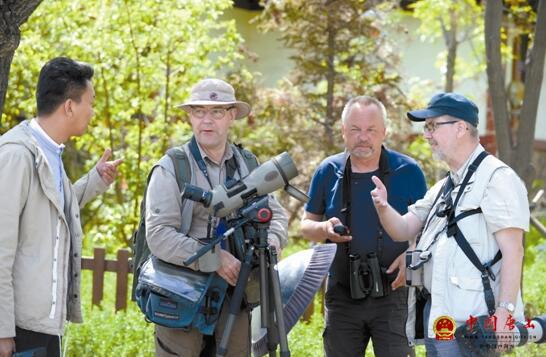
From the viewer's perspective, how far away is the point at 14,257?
366 centimetres

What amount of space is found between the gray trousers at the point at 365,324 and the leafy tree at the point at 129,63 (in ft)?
15.9

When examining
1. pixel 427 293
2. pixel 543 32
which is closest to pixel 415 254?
pixel 427 293

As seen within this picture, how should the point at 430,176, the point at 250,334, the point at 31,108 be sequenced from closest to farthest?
the point at 250,334
the point at 31,108
the point at 430,176

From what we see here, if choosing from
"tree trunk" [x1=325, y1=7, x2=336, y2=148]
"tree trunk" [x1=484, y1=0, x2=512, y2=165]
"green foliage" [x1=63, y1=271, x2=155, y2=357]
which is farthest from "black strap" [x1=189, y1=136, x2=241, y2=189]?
"tree trunk" [x1=325, y1=7, x2=336, y2=148]

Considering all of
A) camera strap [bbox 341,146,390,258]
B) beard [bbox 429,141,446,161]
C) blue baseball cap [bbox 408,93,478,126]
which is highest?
blue baseball cap [bbox 408,93,478,126]

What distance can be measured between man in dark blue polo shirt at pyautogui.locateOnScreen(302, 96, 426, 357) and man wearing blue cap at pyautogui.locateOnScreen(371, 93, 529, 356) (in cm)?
76

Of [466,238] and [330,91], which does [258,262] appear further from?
[330,91]

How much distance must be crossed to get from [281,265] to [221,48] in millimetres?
5574

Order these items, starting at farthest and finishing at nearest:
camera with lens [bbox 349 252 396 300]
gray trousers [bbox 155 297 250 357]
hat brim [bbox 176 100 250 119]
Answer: camera with lens [bbox 349 252 396 300]
hat brim [bbox 176 100 250 119]
gray trousers [bbox 155 297 250 357]

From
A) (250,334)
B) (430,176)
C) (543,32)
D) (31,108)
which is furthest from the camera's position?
(430,176)

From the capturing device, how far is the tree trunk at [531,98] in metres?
7.16

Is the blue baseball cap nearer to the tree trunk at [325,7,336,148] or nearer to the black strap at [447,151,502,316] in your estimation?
the black strap at [447,151,502,316]

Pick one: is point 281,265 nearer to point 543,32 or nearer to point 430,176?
point 543,32

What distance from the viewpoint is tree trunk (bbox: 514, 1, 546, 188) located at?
7.16 meters
